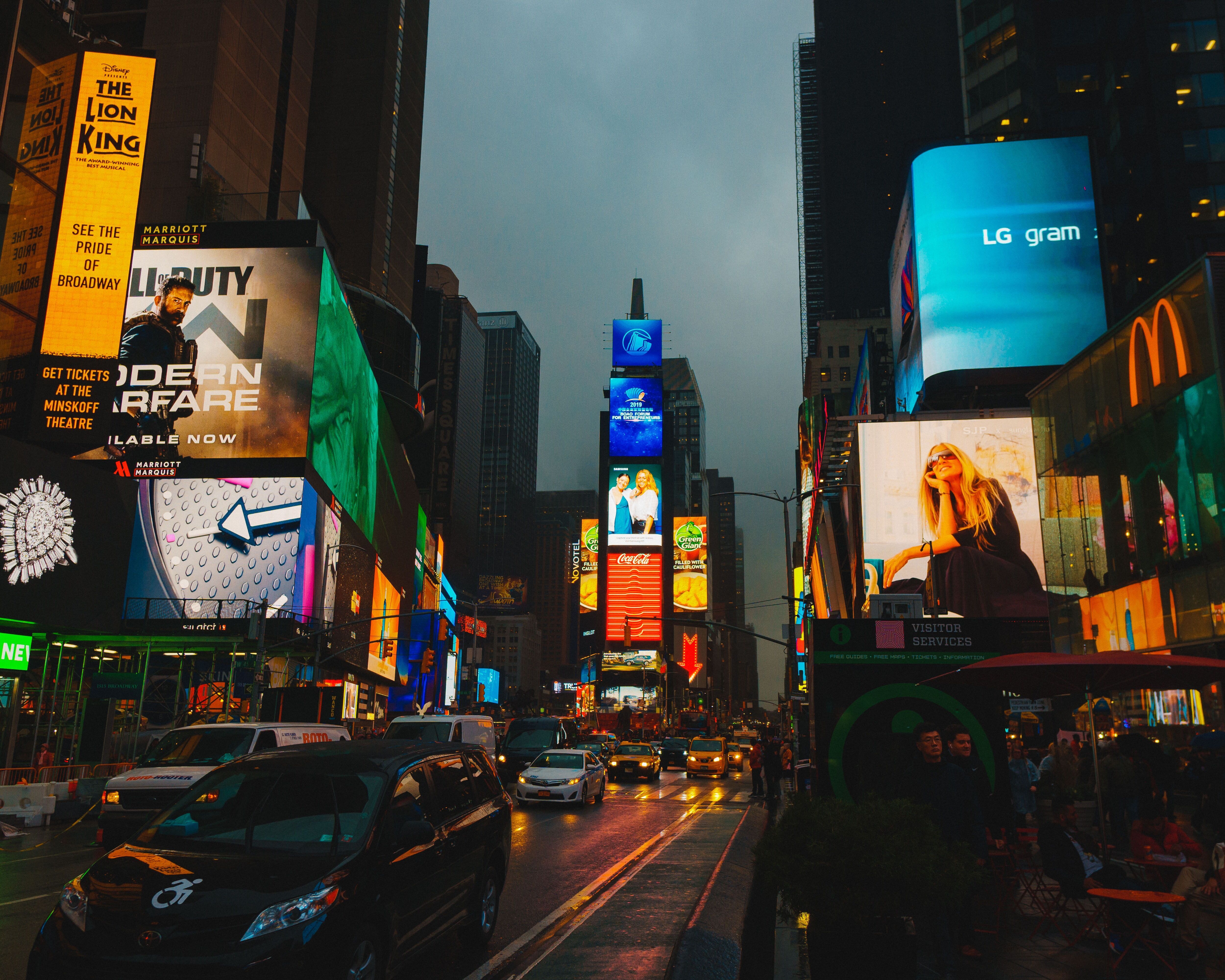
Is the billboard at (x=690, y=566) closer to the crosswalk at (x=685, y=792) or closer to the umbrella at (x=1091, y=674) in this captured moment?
the crosswalk at (x=685, y=792)

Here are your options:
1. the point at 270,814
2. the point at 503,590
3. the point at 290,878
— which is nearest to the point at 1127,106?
the point at 270,814

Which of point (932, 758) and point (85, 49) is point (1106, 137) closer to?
point (85, 49)

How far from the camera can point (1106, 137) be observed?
61219mm

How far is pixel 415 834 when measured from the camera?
21.5 ft

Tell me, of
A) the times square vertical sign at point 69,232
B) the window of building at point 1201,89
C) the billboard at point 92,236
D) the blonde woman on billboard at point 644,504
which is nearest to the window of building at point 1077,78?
the window of building at point 1201,89

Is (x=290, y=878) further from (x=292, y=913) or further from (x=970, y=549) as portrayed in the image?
(x=970, y=549)

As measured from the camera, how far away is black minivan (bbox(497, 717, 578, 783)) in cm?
3259

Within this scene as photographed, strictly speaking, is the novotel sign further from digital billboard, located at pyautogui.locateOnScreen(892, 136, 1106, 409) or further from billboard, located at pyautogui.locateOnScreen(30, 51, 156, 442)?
digital billboard, located at pyautogui.locateOnScreen(892, 136, 1106, 409)

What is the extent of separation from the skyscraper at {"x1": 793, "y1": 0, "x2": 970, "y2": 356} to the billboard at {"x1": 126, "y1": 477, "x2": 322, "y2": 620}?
96921 millimetres

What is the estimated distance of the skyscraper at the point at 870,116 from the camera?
12594 centimetres

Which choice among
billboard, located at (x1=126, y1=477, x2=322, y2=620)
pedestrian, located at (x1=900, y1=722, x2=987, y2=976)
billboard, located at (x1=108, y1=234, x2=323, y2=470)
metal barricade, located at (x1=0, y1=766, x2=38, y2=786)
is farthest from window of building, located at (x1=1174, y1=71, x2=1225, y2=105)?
metal barricade, located at (x1=0, y1=766, x2=38, y2=786)

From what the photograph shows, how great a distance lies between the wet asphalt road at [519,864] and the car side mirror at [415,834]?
105cm

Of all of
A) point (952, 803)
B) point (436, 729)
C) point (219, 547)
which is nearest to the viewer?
point (952, 803)

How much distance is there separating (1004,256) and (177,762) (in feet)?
139
